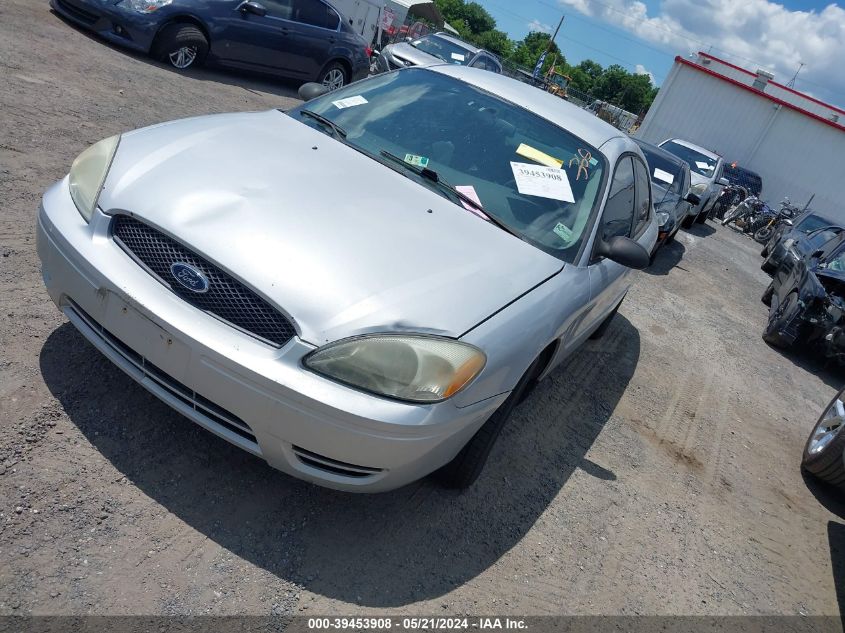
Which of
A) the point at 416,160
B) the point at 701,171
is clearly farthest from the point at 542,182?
the point at 701,171

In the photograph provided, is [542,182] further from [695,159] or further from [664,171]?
[695,159]

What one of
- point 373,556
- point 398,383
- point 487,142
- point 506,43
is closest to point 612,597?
point 373,556

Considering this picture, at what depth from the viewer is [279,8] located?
30.2ft

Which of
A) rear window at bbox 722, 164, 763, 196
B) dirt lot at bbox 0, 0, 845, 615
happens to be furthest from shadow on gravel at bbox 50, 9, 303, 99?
rear window at bbox 722, 164, 763, 196

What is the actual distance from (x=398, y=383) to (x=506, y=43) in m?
115

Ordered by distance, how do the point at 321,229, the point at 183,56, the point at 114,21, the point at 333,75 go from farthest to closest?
the point at 333,75 < the point at 183,56 < the point at 114,21 < the point at 321,229

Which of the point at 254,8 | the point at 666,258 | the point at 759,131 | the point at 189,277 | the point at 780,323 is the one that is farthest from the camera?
the point at 759,131

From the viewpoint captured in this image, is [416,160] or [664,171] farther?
[664,171]

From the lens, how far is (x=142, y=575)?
6.62ft

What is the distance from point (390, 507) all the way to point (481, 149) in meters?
1.86

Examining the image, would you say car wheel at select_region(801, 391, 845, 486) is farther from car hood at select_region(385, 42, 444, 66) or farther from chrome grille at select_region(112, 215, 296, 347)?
car hood at select_region(385, 42, 444, 66)

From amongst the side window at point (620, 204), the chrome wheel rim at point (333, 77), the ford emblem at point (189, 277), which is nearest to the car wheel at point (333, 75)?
the chrome wheel rim at point (333, 77)

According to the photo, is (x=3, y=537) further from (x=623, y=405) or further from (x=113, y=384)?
(x=623, y=405)

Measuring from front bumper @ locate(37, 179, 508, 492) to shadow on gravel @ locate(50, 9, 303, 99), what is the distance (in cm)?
677
